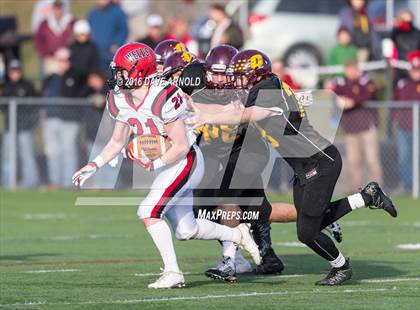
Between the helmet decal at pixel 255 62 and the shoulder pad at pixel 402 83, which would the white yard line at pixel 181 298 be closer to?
the helmet decal at pixel 255 62

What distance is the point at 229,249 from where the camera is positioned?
9.00 metres

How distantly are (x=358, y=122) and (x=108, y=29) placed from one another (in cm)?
424

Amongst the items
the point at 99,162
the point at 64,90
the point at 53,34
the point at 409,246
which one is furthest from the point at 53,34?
the point at 99,162

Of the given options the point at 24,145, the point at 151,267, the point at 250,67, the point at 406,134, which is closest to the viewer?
the point at 250,67

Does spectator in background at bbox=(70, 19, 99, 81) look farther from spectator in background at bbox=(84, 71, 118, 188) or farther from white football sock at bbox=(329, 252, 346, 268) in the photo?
white football sock at bbox=(329, 252, 346, 268)

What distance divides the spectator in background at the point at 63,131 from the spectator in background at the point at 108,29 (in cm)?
69

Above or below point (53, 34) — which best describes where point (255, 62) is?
below

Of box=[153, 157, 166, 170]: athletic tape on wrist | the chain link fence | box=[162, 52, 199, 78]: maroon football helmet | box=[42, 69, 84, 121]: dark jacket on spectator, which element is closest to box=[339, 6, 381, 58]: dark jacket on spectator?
the chain link fence

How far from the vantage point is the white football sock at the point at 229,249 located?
8992 mm

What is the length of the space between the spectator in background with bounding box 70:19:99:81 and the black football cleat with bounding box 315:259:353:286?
950 cm

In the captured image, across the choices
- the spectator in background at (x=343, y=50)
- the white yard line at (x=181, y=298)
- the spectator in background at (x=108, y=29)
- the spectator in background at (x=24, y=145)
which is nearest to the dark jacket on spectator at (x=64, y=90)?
the spectator in background at (x=24, y=145)

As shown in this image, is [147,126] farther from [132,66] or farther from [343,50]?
[343,50]

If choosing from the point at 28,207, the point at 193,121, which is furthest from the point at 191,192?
the point at 28,207

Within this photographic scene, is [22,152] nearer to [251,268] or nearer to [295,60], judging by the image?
[295,60]
